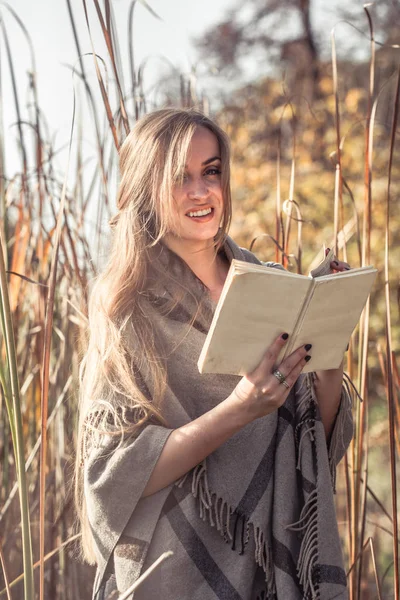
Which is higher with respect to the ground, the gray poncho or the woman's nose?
the woman's nose

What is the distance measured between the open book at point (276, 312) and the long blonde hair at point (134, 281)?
189 millimetres

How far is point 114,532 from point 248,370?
→ 1.10 feet

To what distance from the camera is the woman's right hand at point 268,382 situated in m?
1.05

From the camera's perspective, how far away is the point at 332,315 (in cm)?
106

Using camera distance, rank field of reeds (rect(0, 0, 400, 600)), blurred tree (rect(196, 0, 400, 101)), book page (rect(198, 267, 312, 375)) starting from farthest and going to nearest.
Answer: blurred tree (rect(196, 0, 400, 101)), field of reeds (rect(0, 0, 400, 600)), book page (rect(198, 267, 312, 375))

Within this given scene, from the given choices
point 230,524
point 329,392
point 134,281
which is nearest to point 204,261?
point 134,281

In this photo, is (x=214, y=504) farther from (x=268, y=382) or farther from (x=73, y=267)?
(x=73, y=267)

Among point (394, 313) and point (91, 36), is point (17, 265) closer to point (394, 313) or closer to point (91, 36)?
point (91, 36)

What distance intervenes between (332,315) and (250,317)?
123 millimetres

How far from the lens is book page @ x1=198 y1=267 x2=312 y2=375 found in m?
0.98

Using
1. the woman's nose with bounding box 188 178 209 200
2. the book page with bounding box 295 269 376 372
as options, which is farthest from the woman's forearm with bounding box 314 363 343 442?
the woman's nose with bounding box 188 178 209 200

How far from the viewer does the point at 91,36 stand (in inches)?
49.2

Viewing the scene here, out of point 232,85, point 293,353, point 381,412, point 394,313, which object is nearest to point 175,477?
point 293,353

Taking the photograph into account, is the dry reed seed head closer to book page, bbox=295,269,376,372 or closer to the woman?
the woman
